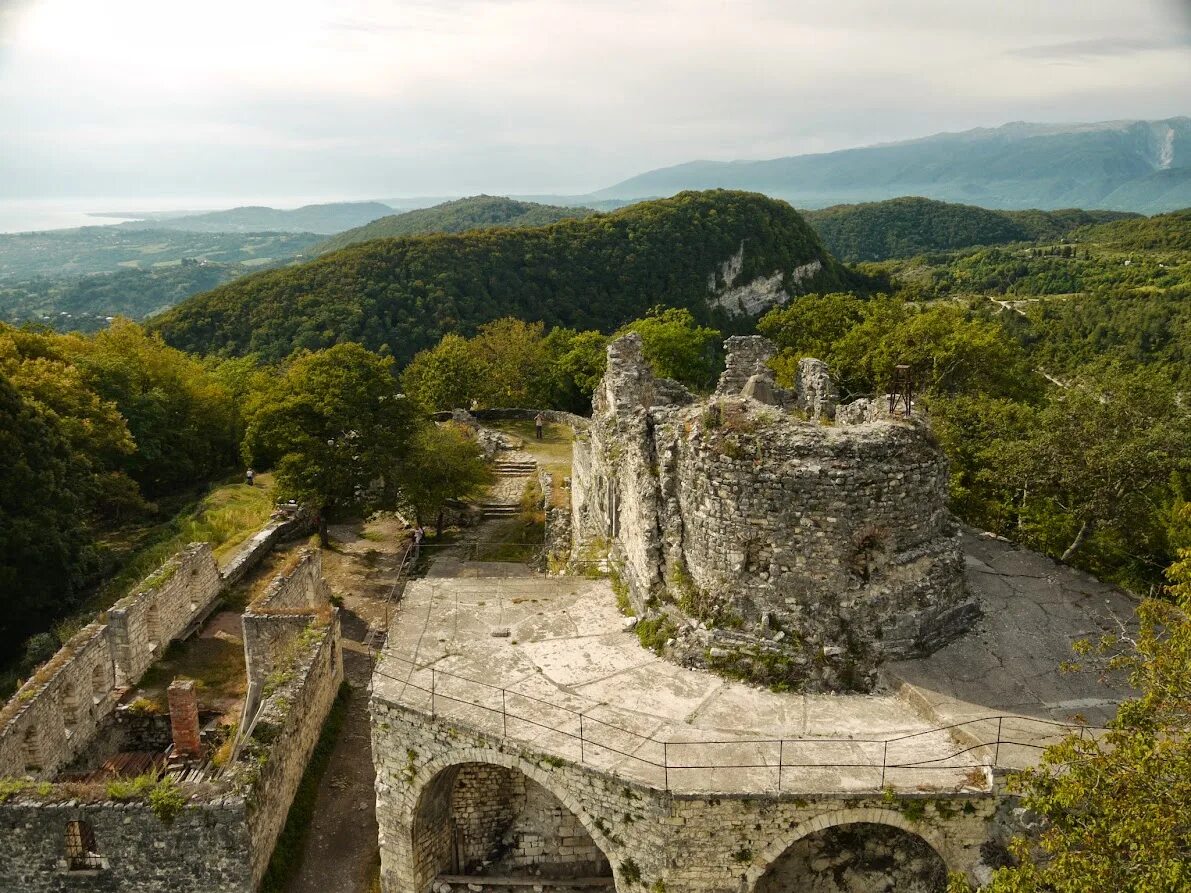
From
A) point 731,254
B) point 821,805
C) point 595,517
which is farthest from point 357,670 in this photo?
point 731,254

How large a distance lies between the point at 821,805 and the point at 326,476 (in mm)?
18014

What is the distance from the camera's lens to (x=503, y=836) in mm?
13359

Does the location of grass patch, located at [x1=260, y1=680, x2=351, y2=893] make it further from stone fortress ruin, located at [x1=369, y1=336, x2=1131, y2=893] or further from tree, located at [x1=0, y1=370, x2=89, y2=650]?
tree, located at [x1=0, y1=370, x2=89, y2=650]

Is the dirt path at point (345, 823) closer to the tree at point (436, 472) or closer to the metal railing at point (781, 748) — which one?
the metal railing at point (781, 748)

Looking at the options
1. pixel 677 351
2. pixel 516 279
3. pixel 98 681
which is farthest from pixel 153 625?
pixel 516 279

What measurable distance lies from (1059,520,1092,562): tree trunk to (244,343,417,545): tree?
17841 mm

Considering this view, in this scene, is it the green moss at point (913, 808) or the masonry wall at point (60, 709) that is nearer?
the green moss at point (913, 808)

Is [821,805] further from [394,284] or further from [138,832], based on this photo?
[394,284]

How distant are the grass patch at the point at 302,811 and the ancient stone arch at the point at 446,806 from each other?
220cm

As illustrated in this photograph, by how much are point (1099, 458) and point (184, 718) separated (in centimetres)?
1858

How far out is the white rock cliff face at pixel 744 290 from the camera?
92.5m

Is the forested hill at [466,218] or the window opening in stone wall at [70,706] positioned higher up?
the forested hill at [466,218]

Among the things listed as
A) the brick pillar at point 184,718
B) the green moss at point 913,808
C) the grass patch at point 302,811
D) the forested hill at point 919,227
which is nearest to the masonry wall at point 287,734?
the grass patch at point 302,811

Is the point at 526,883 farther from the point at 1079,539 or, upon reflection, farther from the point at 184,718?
the point at 1079,539
